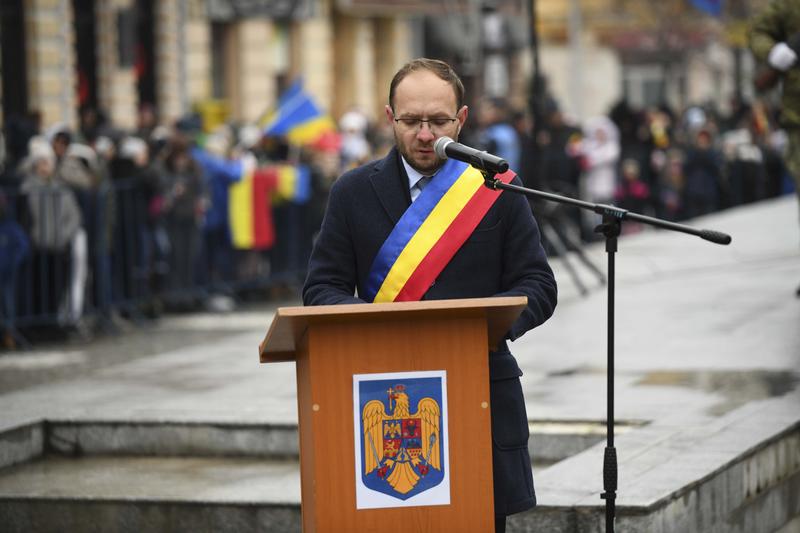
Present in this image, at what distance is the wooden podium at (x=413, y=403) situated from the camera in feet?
15.5

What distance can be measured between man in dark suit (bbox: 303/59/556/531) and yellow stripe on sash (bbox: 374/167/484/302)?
79 millimetres

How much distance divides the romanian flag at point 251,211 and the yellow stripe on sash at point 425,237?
12113 millimetres

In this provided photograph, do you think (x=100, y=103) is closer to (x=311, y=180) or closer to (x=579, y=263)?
(x=311, y=180)

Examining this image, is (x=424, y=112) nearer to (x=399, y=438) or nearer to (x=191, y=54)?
(x=399, y=438)

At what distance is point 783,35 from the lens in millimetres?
10352

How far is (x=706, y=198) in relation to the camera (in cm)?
2550

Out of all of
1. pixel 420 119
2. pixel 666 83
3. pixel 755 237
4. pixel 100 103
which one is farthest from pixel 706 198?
pixel 666 83

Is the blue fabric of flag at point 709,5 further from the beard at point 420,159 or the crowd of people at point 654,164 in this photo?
the beard at point 420,159

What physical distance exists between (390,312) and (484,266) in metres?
0.56

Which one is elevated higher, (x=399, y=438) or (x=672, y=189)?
(x=672, y=189)

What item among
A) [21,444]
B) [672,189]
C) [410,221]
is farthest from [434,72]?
[672,189]

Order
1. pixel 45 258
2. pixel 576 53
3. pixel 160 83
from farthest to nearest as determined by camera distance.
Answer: pixel 576 53, pixel 160 83, pixel 45 258

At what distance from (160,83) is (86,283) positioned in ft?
47.1

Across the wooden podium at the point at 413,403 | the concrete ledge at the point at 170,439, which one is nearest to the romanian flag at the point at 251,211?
the concrete ledge at the point at 170,439
